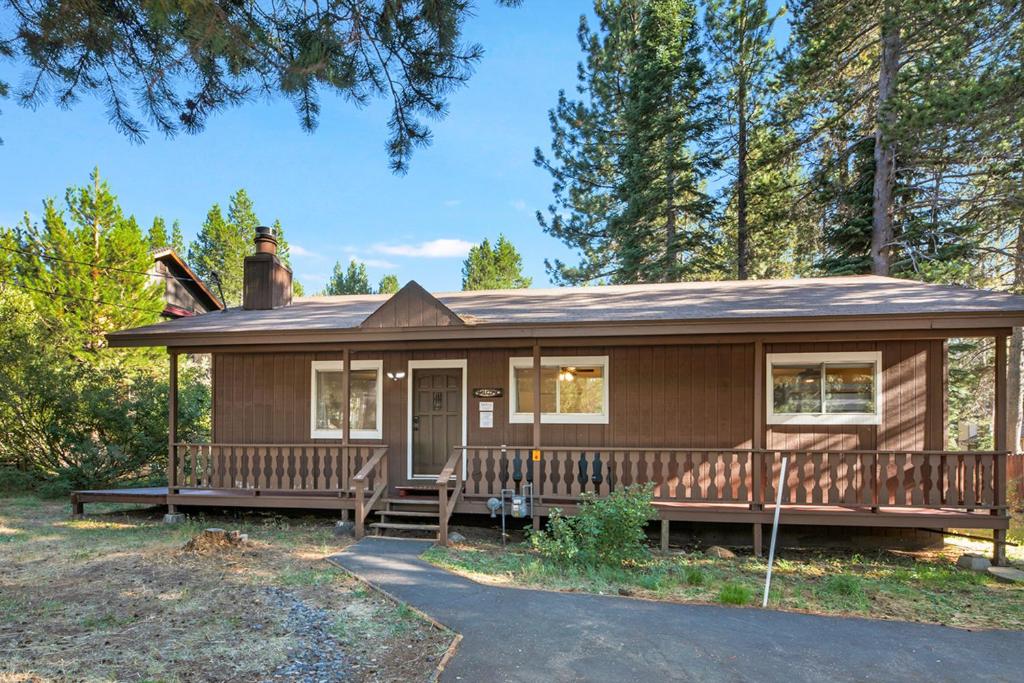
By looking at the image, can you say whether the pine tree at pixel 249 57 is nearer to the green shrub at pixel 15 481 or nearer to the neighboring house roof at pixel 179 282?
the green shrub at pixel 15 481

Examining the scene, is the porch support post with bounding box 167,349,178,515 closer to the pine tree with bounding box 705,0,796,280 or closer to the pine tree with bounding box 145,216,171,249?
the pine tree with bounding box 705,0,796,280

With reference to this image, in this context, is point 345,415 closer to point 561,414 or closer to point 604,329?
point 561,414

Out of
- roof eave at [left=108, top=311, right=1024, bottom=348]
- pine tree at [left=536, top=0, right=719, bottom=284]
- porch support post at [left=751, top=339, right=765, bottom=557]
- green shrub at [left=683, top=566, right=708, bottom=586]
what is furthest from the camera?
pine tree at [left=536, top=0, right=719, bottom=284]

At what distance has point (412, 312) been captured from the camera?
812 centimetres

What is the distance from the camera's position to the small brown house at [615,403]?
288 inches

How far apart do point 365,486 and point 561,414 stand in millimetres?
3148

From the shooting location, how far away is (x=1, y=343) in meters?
11.9

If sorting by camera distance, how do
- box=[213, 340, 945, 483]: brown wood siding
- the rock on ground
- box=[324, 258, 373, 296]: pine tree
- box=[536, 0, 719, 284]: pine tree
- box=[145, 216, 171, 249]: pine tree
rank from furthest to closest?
box=[324, 258, 373, 296]: pine tree
box=[145, 216, 171, 249]: pine tree
box=[536, 0, 719, 284]: pine tree
box=[213, 340, 945, 483]: brown wood siding
the rock on ground

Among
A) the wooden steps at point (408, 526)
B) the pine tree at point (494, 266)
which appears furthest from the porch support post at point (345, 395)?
the pine tree at point (494, 266)

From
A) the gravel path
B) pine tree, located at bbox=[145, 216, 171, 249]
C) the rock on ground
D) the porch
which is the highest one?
pine tree, located at bbox=[145, 216, 171, 249]

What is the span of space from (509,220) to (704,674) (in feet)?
106

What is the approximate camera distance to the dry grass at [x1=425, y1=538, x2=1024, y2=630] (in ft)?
18.1

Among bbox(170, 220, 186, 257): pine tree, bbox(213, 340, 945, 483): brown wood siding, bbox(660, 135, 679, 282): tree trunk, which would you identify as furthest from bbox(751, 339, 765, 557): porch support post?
bbox(170, 220, 186, 257): pine tree

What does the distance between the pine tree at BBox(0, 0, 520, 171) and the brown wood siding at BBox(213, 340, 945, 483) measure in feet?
17.3
